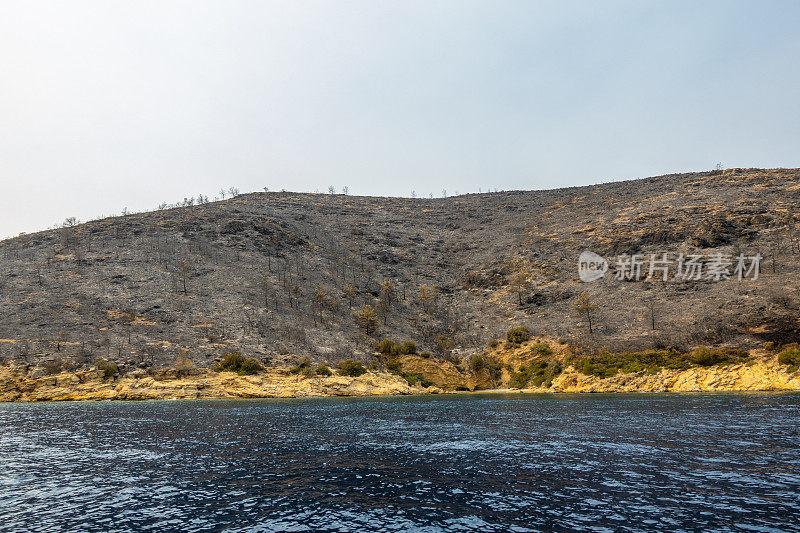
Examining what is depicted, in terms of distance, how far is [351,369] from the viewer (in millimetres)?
75625

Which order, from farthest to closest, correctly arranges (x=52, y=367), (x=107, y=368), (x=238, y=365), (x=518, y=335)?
1. (x=518, y=335)
2. (x=238, y=365)
3. (x=107, y=368)
4. (x=52, y=367)

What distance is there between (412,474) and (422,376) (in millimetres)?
62143

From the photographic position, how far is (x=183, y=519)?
47.1 ft

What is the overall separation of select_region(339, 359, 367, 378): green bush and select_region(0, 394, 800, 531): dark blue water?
37625 millimetres

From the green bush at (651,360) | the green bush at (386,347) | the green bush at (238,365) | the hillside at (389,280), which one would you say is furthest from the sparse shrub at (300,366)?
the green bush at (651,360)

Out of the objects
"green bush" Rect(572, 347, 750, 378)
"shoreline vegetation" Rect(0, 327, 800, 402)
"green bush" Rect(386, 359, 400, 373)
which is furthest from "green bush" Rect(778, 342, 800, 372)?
"green bush" Rect(386, 359, 400, 373)

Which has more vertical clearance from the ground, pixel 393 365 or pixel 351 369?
pixel 351 369

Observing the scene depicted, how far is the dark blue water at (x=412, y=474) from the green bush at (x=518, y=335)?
51.7 meters

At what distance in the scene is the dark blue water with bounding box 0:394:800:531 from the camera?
14.1 m

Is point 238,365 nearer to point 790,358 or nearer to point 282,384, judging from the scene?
point 282,384

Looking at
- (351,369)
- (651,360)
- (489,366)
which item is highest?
(651,360)

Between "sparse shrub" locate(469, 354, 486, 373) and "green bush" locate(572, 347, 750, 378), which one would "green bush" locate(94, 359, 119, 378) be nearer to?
"sparse shrub" locate(469, 354, 486, 373)

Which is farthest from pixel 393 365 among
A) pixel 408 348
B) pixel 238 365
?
pixel 238 365

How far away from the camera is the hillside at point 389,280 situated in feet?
243
